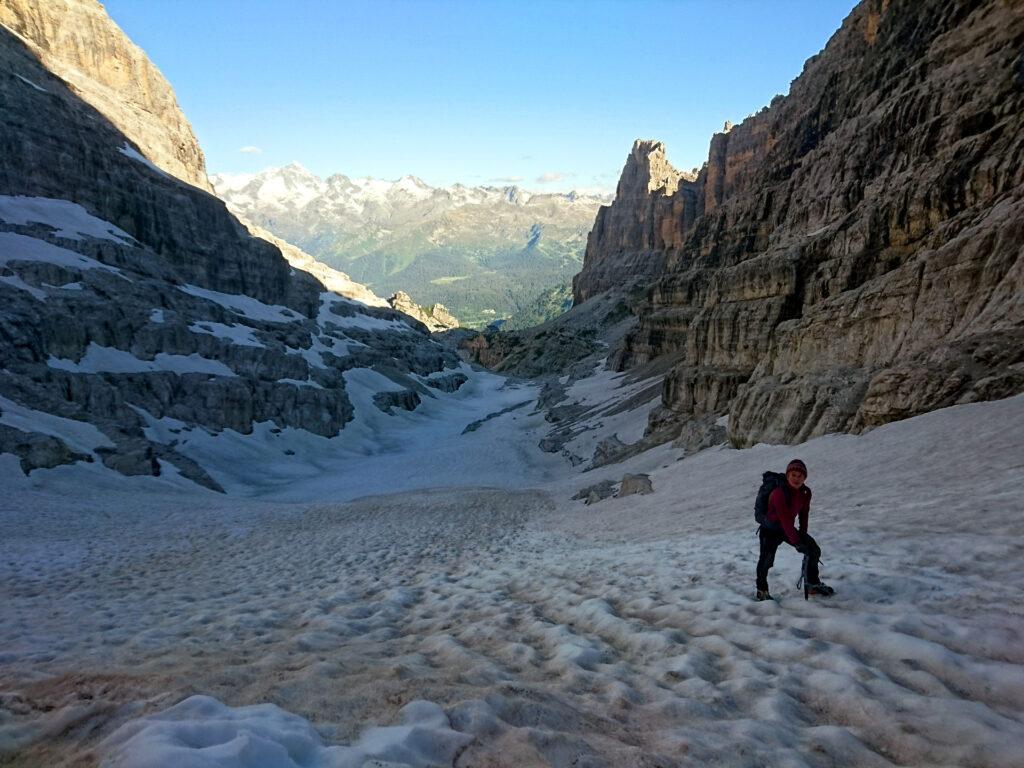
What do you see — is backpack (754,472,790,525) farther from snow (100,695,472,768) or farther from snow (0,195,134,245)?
snow (0,195,134,245)

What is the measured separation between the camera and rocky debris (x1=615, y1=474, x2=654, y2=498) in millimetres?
22578

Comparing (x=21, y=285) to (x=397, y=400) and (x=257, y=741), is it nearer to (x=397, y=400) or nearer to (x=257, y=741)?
(x=397, y=400)

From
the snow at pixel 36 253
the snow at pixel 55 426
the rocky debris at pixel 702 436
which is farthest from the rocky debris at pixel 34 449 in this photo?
the rocky debris at pixel 702 436

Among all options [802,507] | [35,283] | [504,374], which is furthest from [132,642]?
[504,374]

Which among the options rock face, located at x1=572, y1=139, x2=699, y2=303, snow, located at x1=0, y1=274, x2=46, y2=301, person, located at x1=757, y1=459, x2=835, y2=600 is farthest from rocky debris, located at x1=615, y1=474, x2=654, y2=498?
rock face, located at x1=572, y1=139, x2=699, y2=303

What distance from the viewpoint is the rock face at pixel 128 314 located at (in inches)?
1391

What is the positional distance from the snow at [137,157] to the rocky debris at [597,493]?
2957 inches

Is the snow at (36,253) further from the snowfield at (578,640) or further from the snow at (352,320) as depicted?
the snowfield at (578,640)

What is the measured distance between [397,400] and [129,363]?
35.1m

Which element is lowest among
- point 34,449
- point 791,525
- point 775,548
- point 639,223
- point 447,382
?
point 775,548

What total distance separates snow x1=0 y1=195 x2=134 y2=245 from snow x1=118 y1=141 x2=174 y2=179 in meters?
13.6

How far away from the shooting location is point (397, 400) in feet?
246

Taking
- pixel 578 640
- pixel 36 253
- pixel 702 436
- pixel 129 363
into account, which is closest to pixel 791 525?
pixel 578 640

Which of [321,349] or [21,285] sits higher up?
[21,285]
